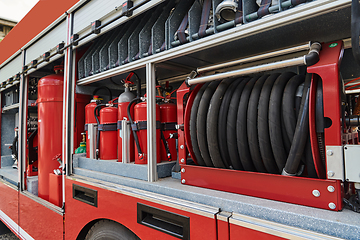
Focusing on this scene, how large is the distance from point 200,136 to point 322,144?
54cm

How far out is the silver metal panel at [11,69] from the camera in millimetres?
2785

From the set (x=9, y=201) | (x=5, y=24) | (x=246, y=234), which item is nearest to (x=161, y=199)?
(x=246, y=234)

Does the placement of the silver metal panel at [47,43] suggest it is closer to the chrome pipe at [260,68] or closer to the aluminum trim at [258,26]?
the aluminum trim at [258,26]

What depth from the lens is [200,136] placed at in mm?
1151

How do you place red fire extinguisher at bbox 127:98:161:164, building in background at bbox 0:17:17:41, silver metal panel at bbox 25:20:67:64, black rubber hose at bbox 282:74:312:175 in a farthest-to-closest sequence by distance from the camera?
building in background at bbox 0:17:17:41 → silver metal panel at bbox 25:20:67:64 → red fire extinguisher at bbox 127:98:161:164 → black rubber hose at bbox 282:74:312:175

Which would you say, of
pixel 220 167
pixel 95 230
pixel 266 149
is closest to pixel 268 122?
pixel 266 149

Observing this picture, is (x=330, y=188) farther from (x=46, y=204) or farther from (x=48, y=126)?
(x=48, y=126)

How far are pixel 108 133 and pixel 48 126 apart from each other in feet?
2.87

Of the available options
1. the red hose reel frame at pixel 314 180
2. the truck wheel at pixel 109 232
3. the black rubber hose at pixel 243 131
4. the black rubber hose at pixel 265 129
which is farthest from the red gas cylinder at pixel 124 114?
the black rubber hose at pixel 265 129

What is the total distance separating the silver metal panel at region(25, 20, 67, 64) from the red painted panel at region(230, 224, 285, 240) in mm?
2097

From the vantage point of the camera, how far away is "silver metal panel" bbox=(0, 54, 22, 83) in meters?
2.79

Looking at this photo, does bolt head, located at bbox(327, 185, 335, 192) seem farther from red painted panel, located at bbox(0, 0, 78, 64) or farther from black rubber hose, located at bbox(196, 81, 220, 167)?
red painted panel, located at bbox(0, 0, 78, 64)

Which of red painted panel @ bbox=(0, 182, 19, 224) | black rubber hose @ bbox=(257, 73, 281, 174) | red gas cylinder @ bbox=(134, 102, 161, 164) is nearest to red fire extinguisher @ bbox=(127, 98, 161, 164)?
red gas cylinder @ bbox=(134, 102, 161, 164)

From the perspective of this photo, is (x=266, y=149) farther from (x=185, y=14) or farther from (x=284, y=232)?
(x=185, y=14)
